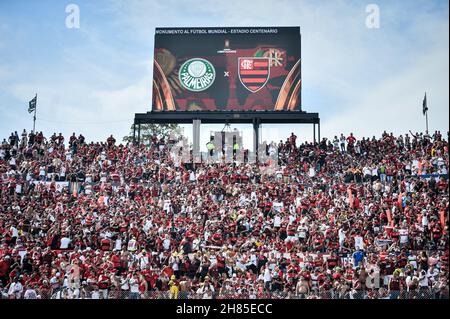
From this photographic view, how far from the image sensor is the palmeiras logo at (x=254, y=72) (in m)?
26.8

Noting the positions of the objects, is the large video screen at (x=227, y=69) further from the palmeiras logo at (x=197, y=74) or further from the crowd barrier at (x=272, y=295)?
the crowd barrier at (x=272, y=295)

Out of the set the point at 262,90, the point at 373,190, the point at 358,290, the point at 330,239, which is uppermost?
the point at 262,90

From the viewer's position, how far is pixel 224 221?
18.7m

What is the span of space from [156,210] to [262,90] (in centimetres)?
1016

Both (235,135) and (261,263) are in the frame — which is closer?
(261,263)

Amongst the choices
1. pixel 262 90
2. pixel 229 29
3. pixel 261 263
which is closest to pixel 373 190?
pixel 261 263

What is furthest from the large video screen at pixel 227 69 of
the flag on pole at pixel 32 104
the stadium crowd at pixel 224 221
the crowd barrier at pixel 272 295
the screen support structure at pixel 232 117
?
the crowd barrier at pixel 272 295

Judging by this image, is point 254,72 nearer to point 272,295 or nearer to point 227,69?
point 227,69

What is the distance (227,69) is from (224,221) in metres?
11.0

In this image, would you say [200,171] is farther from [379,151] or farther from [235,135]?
[379,151]

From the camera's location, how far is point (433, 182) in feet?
65.0

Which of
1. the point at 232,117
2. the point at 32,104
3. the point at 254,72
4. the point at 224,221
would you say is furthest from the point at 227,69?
the point at 32,104

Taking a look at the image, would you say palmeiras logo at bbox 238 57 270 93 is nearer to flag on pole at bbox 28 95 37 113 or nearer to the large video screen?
the large video screen

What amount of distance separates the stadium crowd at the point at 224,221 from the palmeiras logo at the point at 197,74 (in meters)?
3.71
